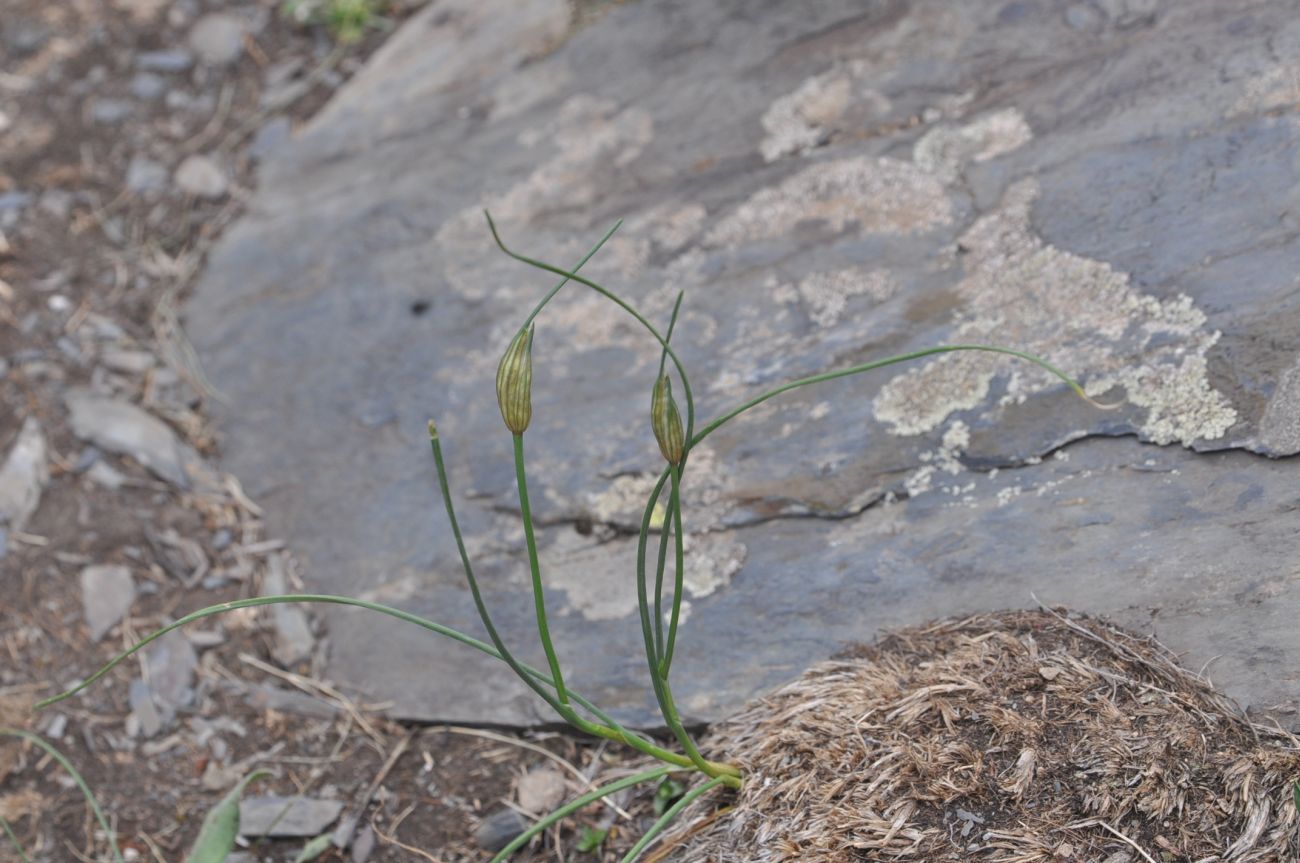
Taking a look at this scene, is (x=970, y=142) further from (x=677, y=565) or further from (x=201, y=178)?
(x=201, y=178)

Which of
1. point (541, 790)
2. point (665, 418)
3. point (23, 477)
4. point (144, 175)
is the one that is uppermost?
→ point (144, 175)

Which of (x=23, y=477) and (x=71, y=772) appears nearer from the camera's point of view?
(x=71, y=772)

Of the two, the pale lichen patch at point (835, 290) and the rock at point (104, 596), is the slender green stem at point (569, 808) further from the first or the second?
the rock at point (104, 596)

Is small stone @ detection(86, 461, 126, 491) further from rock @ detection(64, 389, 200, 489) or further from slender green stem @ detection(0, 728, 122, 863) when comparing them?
slender green stem @ detection(0, 728, 122, 863)

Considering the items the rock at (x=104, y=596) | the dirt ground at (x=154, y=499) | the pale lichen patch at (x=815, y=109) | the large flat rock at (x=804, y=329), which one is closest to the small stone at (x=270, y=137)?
the dirt ground at (x=154, y=499)

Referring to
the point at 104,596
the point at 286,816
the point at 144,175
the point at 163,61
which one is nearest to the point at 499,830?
the point at 286,816

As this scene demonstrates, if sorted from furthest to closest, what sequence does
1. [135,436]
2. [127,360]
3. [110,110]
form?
1. [110,110]
2. [127,360]
3. [135,436]

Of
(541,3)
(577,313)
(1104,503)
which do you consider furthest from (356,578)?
(541,3)
